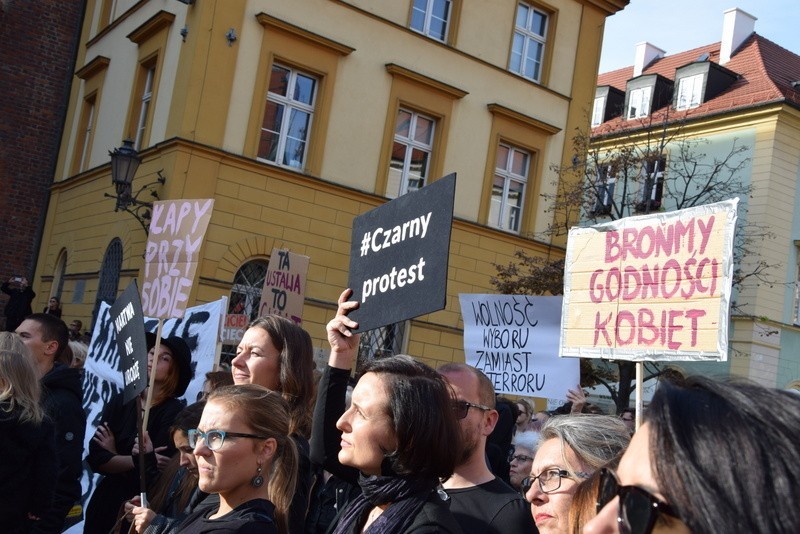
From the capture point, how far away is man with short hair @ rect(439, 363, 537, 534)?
3.33 meters

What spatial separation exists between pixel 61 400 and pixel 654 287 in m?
3.10

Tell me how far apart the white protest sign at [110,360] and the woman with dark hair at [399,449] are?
383 centimetres

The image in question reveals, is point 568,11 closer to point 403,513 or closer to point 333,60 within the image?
point 333,60

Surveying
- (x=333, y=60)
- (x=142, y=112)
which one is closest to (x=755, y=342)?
(x=333, y=60)

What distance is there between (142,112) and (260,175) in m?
3.23

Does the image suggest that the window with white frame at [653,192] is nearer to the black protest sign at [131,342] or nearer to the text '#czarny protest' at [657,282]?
the text '#czarny protest' at [657,282]

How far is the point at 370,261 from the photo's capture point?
3.60m

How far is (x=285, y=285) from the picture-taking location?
10.4 m

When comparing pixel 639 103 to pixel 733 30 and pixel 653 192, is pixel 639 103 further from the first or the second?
pixel 653 192

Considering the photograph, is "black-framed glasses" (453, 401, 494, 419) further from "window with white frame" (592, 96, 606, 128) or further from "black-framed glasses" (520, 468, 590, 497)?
"window with white frame" (592, 96, 606, 128)

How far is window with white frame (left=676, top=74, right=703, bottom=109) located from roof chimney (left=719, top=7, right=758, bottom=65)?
2187mm

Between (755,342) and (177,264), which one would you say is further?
(755,342)

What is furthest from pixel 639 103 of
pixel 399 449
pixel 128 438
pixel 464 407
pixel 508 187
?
pixel 399 449

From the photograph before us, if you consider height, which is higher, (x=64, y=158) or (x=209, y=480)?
(x=64, y=158)
